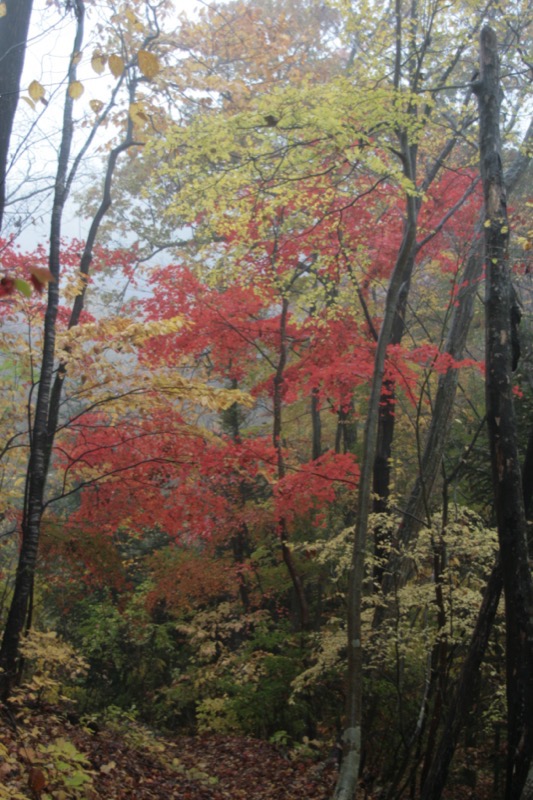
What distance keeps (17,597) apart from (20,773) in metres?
1.73

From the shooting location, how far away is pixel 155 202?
1461cm

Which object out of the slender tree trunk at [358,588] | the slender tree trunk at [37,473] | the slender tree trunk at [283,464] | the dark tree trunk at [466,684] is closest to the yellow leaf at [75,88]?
the slender tree trunk at [37,473]

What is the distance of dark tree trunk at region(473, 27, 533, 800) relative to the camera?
431cm

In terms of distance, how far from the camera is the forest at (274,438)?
16.9 feet

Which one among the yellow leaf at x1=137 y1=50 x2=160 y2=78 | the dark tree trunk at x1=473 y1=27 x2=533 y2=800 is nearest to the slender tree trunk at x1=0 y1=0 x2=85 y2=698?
the yellow leaf at x1=137 y1=50 x2=160 y2=78

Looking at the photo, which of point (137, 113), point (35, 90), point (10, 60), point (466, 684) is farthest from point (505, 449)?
point (10, 60)

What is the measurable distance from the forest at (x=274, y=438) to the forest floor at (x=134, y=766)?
4 cm

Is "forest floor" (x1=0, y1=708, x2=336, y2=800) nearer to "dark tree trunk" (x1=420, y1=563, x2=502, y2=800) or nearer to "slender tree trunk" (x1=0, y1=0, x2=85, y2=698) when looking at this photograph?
"slender tree trunk" (x1=0, y1=0, x2=85, y2=698)

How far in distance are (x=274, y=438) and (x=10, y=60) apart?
21.7ft

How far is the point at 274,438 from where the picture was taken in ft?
32.9

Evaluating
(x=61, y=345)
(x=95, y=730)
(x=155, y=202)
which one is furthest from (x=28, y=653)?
(x=155, y=202)

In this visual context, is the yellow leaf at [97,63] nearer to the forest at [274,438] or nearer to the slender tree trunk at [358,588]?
the forest at [274,438]

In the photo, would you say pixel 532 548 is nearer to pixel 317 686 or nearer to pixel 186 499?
pixel 317 686

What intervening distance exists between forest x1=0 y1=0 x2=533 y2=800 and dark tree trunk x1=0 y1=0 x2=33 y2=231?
0.06 feet
